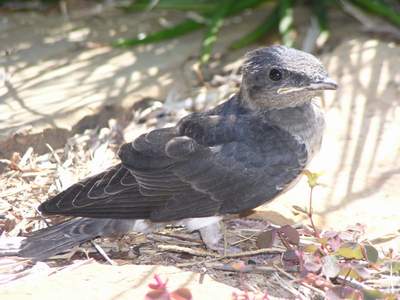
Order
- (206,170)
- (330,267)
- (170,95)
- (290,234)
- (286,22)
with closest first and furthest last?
(330,267)
(290,234)
(206,170)
(170,95)
(286,22)

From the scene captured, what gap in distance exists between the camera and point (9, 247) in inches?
173

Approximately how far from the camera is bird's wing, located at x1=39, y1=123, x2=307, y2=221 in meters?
4.40

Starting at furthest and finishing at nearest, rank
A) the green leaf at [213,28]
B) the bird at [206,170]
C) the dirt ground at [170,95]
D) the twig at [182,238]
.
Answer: the green leaf at [213,28] < the dirt ground at [170,95] < the twig at [182,238] < the bird at [206,170]

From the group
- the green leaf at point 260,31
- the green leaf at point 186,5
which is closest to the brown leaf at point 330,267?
the green leaf at point 260,31

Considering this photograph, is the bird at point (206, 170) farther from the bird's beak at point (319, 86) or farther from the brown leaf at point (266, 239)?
the brown leaf at point (266, 239)

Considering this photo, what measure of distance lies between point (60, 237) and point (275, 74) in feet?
4.37

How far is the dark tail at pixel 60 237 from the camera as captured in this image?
437 cm

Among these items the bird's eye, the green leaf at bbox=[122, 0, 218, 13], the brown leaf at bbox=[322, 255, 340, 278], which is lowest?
the brown leaf at bbox=[322, 255, 340, 278]

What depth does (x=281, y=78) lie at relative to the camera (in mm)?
4547

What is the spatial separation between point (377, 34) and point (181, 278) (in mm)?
3188

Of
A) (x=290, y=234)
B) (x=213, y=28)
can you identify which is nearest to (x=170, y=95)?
(x=213, y=28)

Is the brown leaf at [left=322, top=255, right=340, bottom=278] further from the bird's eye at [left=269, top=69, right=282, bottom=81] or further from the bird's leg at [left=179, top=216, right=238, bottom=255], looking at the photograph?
the bird's eye at [left=269, top=69, right=282, bottom=81]

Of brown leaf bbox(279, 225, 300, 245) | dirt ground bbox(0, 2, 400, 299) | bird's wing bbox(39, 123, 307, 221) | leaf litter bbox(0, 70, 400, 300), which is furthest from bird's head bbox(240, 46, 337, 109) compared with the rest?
brown leaf bbox(279, 225, 300, 245)

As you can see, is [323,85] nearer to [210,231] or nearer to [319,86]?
[319,86]
